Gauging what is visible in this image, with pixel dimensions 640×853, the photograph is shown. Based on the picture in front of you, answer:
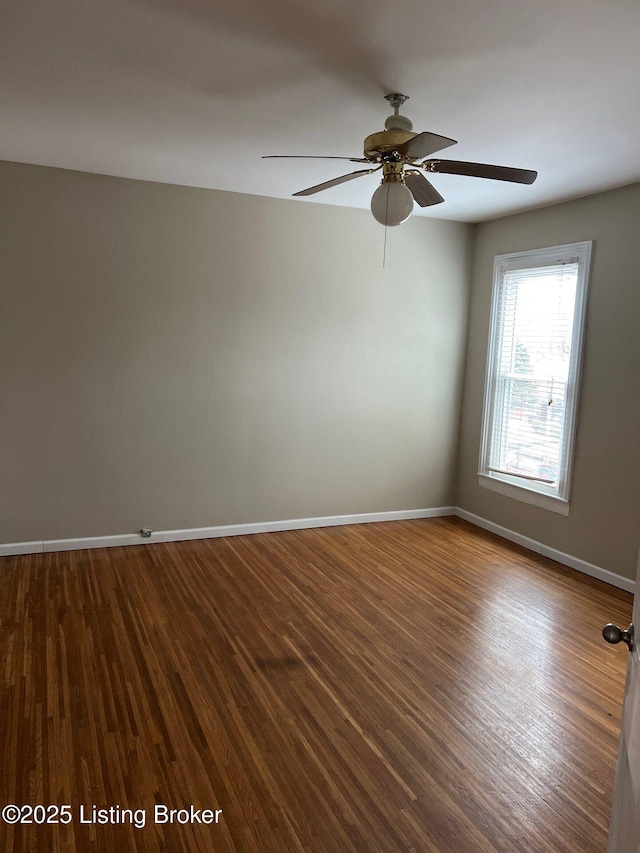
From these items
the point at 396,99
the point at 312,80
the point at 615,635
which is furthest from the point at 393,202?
the point at 615,635

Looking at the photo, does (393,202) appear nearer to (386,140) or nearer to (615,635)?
(386,140)

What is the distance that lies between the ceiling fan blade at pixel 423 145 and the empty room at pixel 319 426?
0.05 ft

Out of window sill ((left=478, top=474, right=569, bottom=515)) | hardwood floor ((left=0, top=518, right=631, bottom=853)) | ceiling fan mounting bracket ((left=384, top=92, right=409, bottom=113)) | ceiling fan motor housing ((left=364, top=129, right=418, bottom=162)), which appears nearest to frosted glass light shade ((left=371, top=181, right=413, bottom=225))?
ceiling fan motor housing ((left=364, top=129, right=418, bottom=162))

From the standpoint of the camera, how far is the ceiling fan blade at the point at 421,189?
2.79m

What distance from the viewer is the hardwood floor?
6.95ft

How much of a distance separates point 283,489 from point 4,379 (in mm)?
2227

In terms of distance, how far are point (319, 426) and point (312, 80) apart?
302 cm

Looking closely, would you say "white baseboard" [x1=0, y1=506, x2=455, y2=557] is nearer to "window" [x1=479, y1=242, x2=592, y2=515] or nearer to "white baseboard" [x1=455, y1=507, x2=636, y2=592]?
"white baseboard" [x1=455, y1=507, x2=636, y2=592]

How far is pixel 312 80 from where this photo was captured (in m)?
2.71

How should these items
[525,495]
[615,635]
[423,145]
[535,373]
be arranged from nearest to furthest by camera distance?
[615,635] → [423,145] → [535,373] → [525,495]

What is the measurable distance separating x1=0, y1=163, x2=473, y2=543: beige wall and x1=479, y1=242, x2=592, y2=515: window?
479 millimetres

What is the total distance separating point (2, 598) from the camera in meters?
3.75

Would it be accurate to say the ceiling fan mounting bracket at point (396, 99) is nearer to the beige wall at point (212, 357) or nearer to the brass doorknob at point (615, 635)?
the beige wall at point (212, 357)

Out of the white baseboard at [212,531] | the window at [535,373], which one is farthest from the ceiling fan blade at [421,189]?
the white baseboard at [212,531]
